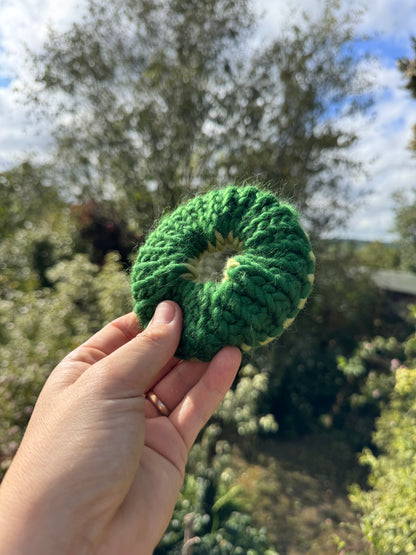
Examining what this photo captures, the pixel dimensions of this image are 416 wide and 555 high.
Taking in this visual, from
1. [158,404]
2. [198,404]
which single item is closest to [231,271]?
[198,404]

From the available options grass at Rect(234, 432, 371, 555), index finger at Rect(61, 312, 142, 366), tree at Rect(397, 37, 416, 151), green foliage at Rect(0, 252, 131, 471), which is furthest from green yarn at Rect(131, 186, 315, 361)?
tree at Rect(397, 37, 416, 151)

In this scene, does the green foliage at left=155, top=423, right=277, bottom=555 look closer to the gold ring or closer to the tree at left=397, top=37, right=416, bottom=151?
the gold ring

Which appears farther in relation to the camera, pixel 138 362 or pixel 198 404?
pixel 198 404

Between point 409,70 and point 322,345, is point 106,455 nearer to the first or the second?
point 409,70

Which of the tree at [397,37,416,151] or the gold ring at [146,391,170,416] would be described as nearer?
the gold ring at [146,391,170,416]

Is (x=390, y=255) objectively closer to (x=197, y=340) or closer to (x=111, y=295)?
(x=111, y=295)

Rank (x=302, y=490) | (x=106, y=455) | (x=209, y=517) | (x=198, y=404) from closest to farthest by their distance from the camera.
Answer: (x=106, y=455)
(x=198, y=404)
(x=209, y=517)
(x=302, y=490)

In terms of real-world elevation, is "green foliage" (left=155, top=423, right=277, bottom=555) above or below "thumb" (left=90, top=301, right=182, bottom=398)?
below
